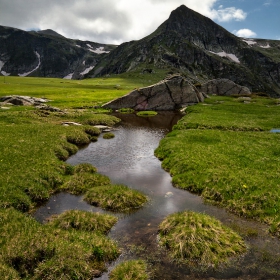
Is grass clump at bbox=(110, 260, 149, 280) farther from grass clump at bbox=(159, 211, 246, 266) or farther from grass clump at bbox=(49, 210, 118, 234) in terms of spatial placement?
grass clump at bbox=(49, 210, 118, 234)

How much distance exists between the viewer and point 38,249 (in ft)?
41.9

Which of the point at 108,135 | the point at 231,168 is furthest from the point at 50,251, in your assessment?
the point at 108,135

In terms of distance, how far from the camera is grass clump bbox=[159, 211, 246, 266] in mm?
13672

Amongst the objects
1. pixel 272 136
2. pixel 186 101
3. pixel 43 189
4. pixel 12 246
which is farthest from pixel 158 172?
pixel 186 101

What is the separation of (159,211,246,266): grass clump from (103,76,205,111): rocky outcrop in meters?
62.2

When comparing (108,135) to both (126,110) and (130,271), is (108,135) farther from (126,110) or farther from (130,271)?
(130,271)

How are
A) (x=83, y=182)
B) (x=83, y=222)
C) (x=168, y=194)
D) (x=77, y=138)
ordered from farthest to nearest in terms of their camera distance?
(x=77, y=138), (x=83, y=182), (x=168, y=194), (x=83, y=222)

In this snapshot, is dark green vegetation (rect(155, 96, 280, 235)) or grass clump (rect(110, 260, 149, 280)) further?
dark green vegetation (rect(155, 96, 280, 235))

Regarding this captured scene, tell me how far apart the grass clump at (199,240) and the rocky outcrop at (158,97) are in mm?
62230

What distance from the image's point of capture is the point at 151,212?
18.9 m

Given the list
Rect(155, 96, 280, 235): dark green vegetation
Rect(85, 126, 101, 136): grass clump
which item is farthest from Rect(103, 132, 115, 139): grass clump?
Rect(155, 96, 280, 235): dark green vegetation

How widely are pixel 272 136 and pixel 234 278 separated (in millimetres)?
31360

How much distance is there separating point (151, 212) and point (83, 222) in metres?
5.12

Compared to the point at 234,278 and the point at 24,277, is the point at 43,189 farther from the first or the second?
the point at 234,278
